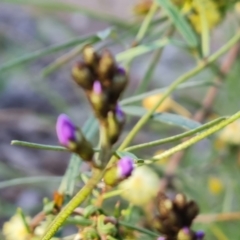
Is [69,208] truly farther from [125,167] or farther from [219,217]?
[219,217]

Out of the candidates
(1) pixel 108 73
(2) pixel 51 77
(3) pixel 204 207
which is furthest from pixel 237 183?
(2) pixel 51 77

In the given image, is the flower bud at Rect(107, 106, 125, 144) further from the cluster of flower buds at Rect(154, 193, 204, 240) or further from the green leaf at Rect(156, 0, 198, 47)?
the green leaf at Rect(156, 0, 198, 47)

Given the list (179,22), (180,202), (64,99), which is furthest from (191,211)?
(64,99)

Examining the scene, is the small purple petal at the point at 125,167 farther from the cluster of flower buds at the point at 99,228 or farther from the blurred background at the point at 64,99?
the blurred background at the point at 64,99

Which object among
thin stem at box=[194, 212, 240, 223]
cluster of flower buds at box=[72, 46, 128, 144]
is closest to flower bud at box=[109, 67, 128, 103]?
cluster of flower buds at box=[72, 46, 128, 144]

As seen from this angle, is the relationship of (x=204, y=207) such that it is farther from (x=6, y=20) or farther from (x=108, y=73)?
(x=6, y=20)
